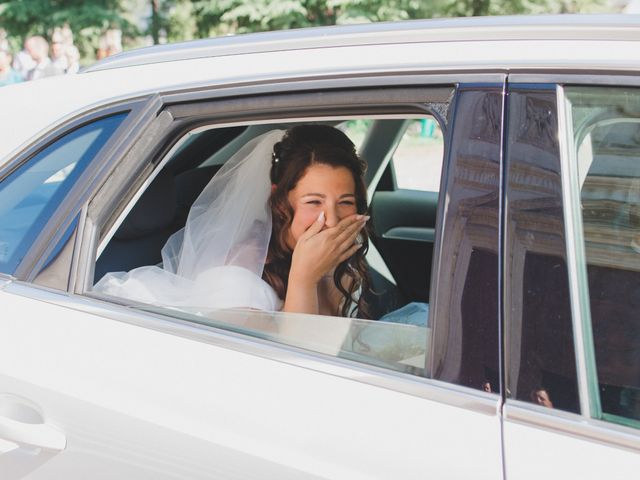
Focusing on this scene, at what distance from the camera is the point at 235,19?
13523 millimetres

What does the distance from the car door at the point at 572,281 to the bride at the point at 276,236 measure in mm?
726

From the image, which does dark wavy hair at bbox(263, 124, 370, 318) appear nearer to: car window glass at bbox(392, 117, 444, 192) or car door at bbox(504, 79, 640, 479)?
car door at bbox(504, 79, 640, 479)

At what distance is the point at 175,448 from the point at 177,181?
1347 mm

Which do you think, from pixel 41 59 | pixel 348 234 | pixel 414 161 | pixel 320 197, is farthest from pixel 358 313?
pixel 41 59

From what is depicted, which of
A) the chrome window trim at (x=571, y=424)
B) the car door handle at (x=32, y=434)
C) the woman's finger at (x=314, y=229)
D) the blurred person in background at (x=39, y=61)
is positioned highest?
the blurred person in background at (x=39, y=61)

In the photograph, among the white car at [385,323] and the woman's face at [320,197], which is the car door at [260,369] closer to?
the white car at [385,323]

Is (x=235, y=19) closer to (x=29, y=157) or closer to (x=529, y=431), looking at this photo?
(x=29, y=157)

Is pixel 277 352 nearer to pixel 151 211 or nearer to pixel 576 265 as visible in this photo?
pixel 576 265

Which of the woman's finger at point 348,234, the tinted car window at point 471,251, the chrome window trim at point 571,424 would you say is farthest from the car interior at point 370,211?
the chrome window trim at point 571,424

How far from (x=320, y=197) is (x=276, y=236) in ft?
0.62

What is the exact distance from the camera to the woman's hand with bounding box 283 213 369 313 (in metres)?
1.83

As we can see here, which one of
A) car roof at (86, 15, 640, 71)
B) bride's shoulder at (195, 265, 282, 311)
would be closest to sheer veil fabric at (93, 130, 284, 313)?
bride's shoulder at (195, 265, 282, 311)

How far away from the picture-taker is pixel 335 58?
144 centimetres

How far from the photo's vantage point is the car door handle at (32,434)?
1.38 m
